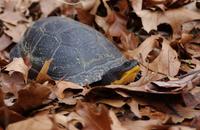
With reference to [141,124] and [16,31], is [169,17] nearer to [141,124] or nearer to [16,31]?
[16,31]

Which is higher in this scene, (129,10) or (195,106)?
(129,10)

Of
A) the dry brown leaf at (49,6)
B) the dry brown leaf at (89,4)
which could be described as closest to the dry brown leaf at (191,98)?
the dry brown leaf at (89,4)

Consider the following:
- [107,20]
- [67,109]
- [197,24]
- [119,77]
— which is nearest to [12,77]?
[67,109]

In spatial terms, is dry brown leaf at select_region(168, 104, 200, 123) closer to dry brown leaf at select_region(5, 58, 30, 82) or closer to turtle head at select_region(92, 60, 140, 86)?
turtle head at select_region(92, 60, 140, 86)

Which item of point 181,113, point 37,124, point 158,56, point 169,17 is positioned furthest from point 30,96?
point 169,17

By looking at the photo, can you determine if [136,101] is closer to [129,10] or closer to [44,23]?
[44,23]

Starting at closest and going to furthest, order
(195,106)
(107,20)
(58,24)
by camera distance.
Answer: (195,106)
(58,24)
(107,20)
